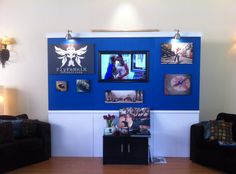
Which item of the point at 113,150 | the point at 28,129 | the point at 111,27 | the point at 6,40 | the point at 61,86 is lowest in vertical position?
the point at 113,150

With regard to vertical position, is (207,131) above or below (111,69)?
below

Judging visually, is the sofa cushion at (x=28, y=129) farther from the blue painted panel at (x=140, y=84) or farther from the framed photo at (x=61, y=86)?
Result: the framed photo at (x=61, y=86)

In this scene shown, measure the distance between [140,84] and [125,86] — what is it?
29 cm

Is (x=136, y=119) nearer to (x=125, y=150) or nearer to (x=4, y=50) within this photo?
(x=125, y=150)

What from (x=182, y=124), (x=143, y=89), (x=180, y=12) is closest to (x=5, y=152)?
(x=143, y=89)

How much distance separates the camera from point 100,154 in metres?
4.93

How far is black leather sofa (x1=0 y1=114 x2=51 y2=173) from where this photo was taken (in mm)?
4070

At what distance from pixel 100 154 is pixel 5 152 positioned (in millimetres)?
1739

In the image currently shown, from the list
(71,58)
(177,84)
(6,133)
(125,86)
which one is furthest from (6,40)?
(177,84)

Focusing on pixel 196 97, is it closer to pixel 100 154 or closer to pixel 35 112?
pixel 100 154

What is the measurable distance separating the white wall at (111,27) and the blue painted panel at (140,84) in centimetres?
75

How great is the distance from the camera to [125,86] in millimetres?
4859

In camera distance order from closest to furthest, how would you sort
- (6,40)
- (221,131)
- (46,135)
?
(221,131), (46,135), (6,40)

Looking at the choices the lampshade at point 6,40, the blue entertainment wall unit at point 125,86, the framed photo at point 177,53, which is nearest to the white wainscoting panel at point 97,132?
the blue entertainment wall unit at point 125,86
